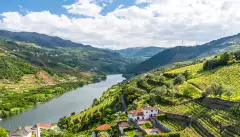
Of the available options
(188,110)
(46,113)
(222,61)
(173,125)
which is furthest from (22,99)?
(173,125)

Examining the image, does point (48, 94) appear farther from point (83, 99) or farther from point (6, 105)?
point (6, 105)

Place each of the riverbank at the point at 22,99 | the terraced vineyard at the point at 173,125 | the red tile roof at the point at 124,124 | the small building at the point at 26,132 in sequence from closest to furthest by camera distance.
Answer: the terraced vineyard at the point at 173,125
the red tile roof at the point at 124,124
the small building at the point at 26,132
the riverbank at the point at 22,99

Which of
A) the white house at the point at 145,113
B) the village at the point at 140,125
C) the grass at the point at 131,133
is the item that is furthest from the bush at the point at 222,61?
the grass at the point at 131,133

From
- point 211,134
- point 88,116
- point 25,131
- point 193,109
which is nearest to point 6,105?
point 88,116

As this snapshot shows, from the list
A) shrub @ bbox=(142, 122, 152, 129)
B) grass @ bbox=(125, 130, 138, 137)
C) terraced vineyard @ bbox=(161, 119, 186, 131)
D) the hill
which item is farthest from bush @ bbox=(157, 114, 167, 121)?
grass @ bbox=(125, 130, 138, 137)

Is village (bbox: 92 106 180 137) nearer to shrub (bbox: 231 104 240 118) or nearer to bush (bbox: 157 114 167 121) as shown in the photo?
bush (bbox: 157 114 167 121)

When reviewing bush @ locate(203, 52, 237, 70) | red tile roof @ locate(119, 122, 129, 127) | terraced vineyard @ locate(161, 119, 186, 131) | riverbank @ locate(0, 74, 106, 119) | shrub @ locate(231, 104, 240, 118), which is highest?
bush @ locate(203, 52, 237, 70)

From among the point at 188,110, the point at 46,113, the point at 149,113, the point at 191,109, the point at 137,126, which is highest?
the point at 191,109

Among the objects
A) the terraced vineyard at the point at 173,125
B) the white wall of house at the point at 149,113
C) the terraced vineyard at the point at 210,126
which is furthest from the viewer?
the white wall of house at the point at 149,113

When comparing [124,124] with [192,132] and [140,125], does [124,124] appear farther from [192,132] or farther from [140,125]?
[192,132]

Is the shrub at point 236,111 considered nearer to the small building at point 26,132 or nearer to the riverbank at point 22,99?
the small building at point 26,132

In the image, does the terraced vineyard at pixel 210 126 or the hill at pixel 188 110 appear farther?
the hill at pixel 188 110
